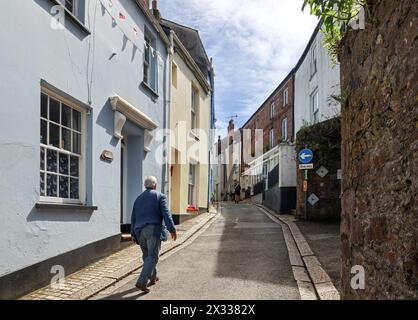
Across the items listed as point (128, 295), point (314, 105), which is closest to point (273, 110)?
point (314, 105)

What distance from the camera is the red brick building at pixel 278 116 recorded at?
83.1ft

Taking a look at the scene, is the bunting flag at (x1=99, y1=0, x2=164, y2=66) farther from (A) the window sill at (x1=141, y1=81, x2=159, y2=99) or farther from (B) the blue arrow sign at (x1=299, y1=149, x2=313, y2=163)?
(B) the blue arrow sign at (x1=299, y1=149, x2=313, y2=163)

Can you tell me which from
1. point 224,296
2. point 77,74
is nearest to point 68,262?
point 224,296

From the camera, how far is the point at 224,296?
5234 millimetres

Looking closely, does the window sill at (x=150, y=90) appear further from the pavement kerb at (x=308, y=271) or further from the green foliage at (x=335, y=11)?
the green foliage at (x=335, y=11)

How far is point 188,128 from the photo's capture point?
14.3 m

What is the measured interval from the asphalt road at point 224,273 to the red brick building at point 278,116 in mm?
14102

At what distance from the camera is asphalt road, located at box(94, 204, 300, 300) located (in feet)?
17.7

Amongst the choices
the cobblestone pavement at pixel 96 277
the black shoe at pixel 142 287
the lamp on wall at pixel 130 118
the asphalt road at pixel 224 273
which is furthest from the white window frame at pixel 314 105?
the black shoe at pixel 142 287

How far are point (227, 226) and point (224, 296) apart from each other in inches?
301

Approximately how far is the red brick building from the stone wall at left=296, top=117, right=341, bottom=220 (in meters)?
9.12

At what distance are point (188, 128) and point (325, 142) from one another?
4.88m

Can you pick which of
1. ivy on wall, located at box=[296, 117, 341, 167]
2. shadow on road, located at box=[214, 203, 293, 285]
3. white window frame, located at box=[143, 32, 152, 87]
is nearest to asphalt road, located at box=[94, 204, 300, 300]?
shadow on road, located at box=[214, 203, 293, 285]

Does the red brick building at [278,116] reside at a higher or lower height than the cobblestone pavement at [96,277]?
higher
